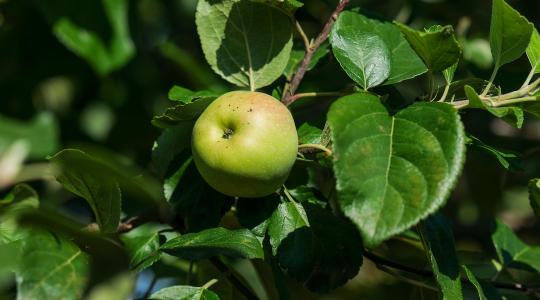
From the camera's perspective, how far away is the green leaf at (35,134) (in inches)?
90.0

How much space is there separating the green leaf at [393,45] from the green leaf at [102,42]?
922 mm

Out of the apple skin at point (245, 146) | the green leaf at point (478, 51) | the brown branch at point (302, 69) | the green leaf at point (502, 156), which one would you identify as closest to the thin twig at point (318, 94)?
the brown branch at point (302, 69)

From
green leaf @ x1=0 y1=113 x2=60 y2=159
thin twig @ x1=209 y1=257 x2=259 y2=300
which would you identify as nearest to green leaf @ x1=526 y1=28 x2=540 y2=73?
thin twig @ x1=209 y1=257 x2=259 y2=300

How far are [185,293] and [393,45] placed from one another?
0.53 metres

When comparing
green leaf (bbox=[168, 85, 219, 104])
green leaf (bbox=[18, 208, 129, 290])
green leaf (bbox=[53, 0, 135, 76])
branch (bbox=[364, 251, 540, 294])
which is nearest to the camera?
green leaf (bbox=[18, 208, 129, 290])

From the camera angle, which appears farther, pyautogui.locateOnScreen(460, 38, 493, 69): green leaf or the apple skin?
pyautogui.locateOnScreen(460, 38, 493, 69): green leaf

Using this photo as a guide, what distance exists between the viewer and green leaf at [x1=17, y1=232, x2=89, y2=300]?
3.62 feet

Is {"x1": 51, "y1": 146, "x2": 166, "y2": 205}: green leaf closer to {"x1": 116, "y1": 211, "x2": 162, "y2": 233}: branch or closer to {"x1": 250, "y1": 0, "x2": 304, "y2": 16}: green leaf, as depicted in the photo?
{"x1": 116, "y1": 211, "x2": 162, "y2": 233}: branch

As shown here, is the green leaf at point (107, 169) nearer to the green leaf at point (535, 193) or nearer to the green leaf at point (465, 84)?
the green leaf at point (465, 84)

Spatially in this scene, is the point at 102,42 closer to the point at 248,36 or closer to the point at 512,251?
the point at 248,36

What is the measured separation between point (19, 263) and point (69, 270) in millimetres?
72

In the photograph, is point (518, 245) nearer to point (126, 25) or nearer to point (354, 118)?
point (354, 118)

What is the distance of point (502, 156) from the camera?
125 centimetres

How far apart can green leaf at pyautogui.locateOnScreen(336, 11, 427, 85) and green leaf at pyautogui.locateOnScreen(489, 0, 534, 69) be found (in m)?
0.11
